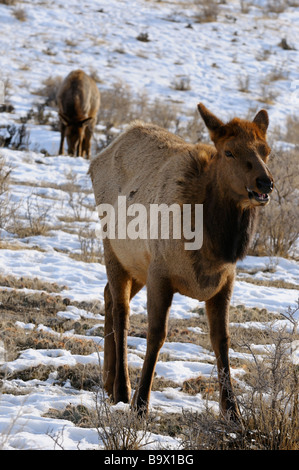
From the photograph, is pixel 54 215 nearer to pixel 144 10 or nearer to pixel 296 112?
pixel 296 112

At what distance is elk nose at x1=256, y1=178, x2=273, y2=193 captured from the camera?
13.0 ft

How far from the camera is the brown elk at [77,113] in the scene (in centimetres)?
1677

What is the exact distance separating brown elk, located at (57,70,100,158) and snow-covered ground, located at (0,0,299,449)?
2.07ft

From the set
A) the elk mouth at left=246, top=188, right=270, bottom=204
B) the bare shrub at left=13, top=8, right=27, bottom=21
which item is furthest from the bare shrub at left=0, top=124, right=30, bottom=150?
the elk mouth at left=246, top=188, right=270, bottom=204

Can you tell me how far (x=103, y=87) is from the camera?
2303cm

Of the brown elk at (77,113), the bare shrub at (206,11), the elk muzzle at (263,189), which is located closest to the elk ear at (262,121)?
the elk muzzle at (263,189)

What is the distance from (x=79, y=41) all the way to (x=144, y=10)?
5949mm

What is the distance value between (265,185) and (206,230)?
0.61m

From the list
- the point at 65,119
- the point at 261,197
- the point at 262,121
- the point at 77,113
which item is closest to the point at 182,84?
the point at 77,113

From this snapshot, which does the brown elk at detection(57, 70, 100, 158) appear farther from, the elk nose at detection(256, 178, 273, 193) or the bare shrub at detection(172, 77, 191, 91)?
the elk nose at detection(256, 178, 273, 193)

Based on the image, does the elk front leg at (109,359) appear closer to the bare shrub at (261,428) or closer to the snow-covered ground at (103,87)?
the snow-covered ground at (103,87)

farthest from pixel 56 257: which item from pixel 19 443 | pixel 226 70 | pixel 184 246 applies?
pixel 226 70

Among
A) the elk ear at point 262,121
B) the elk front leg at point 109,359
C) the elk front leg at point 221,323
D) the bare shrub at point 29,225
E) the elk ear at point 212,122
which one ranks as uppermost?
the elk ear at point 212,122

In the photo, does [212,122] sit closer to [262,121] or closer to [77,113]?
[262,121]
